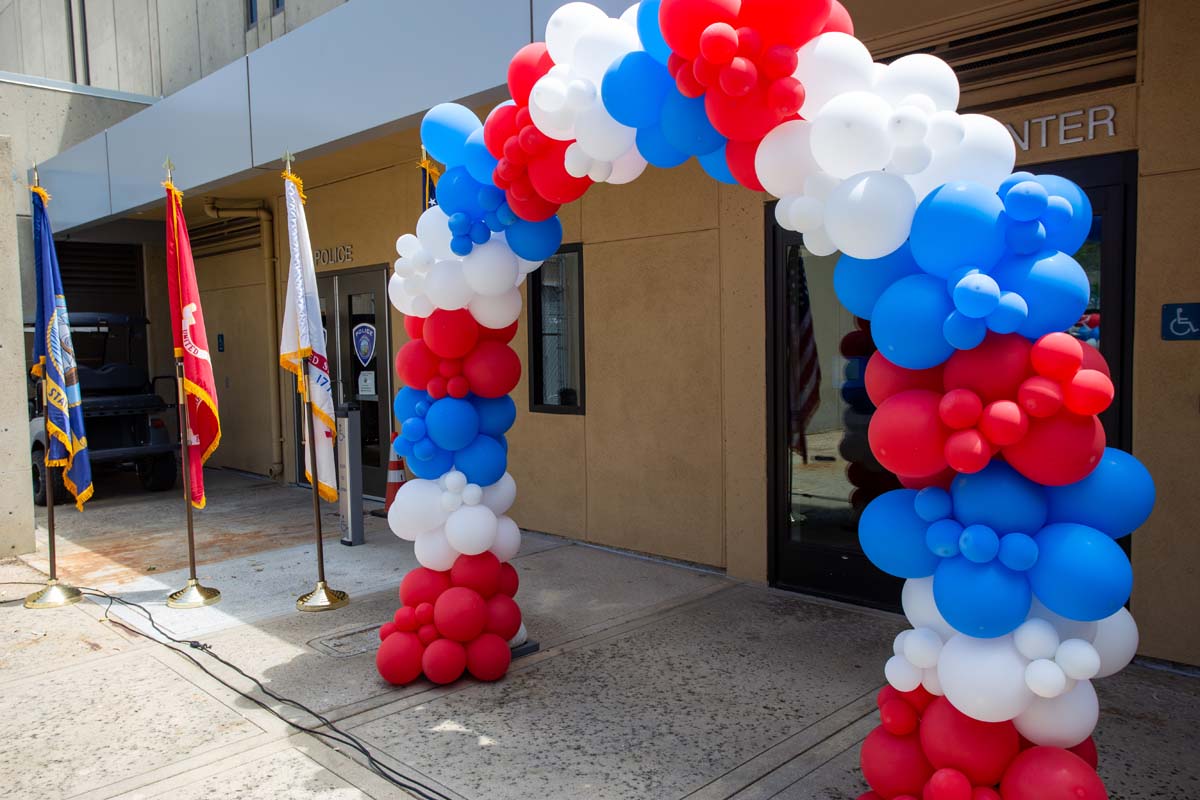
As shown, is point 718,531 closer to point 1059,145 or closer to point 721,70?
point 1059,145

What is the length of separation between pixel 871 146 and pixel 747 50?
527 mm

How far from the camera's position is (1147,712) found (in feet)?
13.7

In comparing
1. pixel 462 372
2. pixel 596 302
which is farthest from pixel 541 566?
pixel 462 372

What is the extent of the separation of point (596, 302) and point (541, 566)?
7.34 feet

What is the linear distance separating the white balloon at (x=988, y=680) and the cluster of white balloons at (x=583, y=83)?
2.27m

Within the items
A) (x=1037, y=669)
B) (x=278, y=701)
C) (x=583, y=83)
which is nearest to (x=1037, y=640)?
(x=1037, y=669)

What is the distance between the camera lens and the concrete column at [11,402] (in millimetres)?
7957

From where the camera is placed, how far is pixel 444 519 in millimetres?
4781

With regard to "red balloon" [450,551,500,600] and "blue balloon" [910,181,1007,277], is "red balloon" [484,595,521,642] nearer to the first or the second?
"red balloon" [450,551,500,600]

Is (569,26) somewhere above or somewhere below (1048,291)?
above

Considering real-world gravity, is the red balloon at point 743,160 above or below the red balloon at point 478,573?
above

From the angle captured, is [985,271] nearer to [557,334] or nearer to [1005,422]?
[1005,422]

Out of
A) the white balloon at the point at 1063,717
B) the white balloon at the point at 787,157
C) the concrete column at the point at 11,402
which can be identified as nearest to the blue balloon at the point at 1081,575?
the white balloon at the point at 1063,717

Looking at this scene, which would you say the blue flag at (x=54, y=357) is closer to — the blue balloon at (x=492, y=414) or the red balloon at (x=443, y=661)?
the blue balloon at (x=492, y=414)
